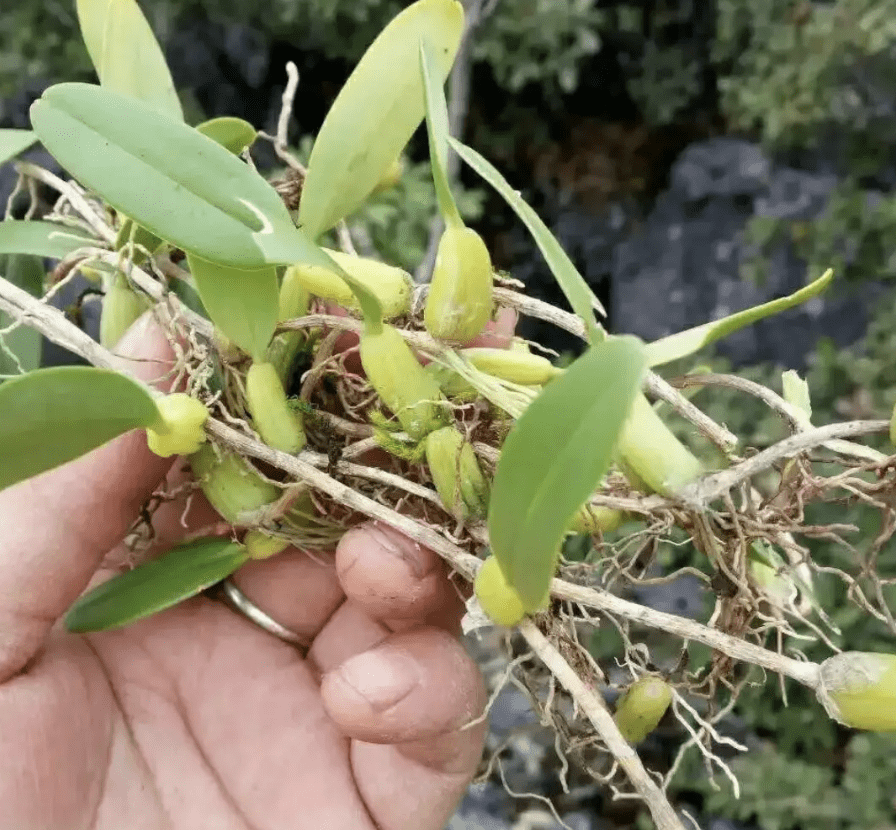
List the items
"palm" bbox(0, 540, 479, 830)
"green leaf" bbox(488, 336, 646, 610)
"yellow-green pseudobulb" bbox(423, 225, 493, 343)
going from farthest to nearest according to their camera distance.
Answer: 1. "palm" bbox(0, 540, 479, 830)
2. "yellow-green pseudobulb" bbox(423, 225, 493, 343)
3. "green leaf" bbox(488, 336, 646, 610)

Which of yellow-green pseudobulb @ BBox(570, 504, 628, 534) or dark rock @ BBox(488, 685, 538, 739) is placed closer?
yellow-green pseudobulb @ BBox(570, 504, 628, 534)

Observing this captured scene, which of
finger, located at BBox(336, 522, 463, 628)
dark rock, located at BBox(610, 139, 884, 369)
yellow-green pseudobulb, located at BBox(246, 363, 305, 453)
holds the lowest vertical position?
dark rock, located at BBox(610, 139, 884, 369)

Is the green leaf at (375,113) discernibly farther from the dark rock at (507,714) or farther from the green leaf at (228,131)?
the dark rock at (507,714)

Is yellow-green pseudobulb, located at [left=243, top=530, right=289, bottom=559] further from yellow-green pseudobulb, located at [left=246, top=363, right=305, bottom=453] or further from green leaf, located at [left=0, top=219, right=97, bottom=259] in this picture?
green leaf, located at [left=0, top=219, right=97, bottom=259]

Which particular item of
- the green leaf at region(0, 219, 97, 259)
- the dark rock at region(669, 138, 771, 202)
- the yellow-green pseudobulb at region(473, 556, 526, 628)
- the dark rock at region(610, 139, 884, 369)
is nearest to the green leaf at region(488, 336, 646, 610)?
the yellow-green pseudobulb at region(473, 556, 526, 628)

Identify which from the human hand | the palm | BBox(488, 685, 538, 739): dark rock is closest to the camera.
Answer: the human hand

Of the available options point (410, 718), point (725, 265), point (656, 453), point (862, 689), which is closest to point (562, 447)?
point (656, 453)
